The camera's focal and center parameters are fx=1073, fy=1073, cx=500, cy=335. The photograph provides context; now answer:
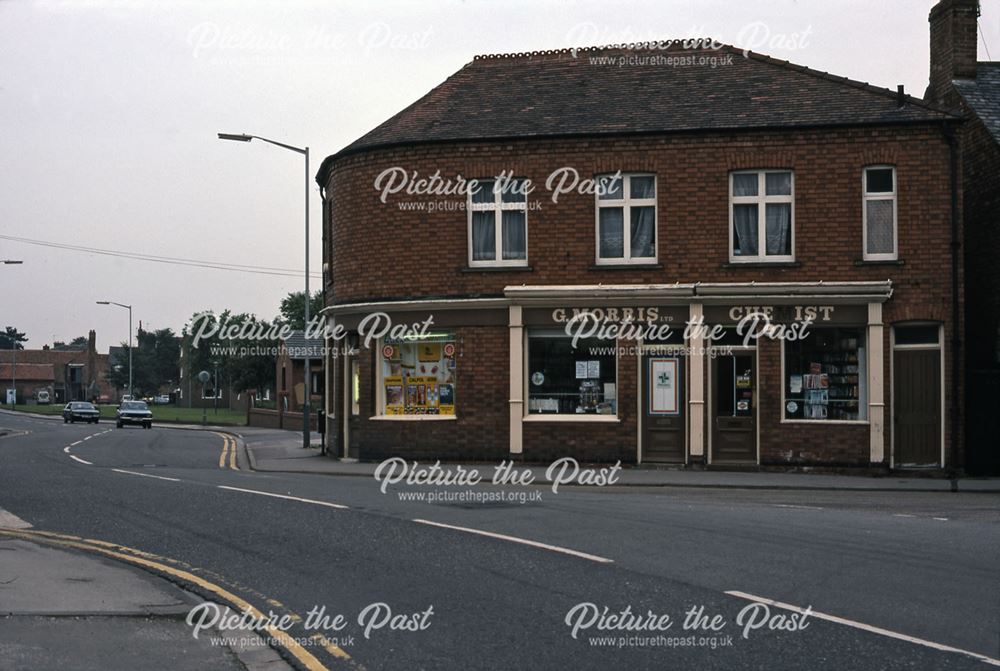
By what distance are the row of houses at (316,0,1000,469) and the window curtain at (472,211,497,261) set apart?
0.15 ft

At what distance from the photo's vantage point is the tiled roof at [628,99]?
2292 centimetres

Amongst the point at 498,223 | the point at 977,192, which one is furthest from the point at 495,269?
the point at 977,192

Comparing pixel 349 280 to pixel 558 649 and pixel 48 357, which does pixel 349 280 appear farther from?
pixel 48 357

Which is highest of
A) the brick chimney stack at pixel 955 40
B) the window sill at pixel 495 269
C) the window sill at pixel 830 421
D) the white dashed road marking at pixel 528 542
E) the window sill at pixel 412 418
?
the brick chimney stack at pixel 955 40

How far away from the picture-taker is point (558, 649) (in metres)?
7.12

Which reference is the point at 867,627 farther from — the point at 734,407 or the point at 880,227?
the point at 880,227

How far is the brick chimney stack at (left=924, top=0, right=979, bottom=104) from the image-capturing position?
2544cm

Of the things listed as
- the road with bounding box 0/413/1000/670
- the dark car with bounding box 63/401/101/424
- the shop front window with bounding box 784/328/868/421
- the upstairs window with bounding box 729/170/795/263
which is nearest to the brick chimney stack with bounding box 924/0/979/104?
the upstairs window with bounding box 729/170/795/263

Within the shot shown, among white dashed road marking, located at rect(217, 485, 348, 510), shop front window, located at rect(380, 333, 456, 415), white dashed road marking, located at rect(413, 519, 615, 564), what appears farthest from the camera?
shop front window, located at rect(380, 333, 456, 415)

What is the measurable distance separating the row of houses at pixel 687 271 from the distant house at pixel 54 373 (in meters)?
119

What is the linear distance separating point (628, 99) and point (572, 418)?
741cm

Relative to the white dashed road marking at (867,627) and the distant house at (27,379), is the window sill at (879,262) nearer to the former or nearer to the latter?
the white dashed road marking at (867,627)

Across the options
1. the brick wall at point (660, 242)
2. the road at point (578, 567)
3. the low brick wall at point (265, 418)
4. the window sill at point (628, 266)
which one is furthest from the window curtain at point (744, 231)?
the low brick wall at point (265, 418)

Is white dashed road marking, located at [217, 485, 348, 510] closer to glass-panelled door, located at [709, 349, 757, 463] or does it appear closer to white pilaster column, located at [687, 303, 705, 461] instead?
white pilaster column, located at [687, 303, 705, 461]
